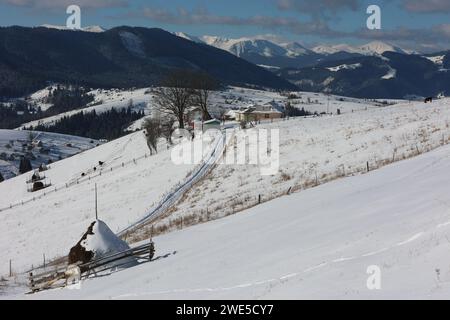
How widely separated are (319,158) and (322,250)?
104 feet

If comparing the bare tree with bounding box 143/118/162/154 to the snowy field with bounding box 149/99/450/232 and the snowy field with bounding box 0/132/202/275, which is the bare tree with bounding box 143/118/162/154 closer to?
the snowy field with bounding box 0/132/202/275

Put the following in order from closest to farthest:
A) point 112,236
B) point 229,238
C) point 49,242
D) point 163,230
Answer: point 229,238 < point 112,236 < point 163,230 < point 49,242

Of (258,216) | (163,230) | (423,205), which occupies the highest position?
(423,205)

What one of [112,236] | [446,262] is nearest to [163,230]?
[112,236]

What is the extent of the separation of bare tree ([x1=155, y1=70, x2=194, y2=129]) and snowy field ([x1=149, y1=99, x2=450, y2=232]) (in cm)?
3285

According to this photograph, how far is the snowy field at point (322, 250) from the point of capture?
1354 centimetres

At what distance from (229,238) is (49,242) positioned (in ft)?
83.9

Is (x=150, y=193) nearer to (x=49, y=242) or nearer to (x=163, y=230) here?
(x=49, y=242)

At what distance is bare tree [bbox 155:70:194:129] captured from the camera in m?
91.9

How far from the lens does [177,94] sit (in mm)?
91875

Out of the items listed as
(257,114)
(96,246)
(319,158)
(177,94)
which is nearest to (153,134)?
(177,94)

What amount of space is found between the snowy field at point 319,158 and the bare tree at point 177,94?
32.8m

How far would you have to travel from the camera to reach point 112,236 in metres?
27.2

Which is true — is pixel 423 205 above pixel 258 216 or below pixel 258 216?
above
